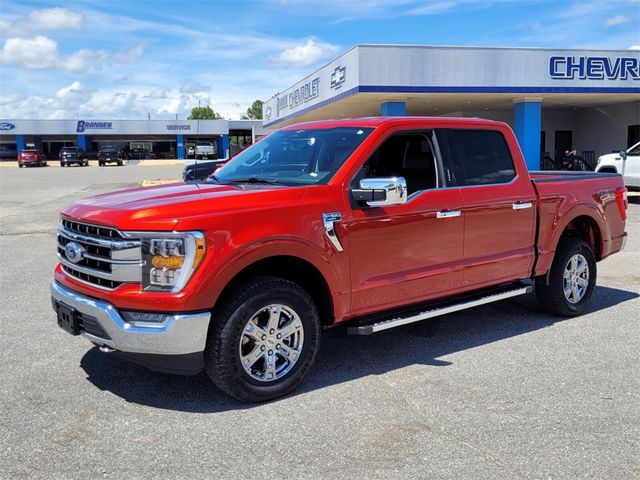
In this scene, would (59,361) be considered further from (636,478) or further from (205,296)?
(636,478)

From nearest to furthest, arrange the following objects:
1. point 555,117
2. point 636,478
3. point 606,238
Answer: point 636,478
point 606,238
point 555,117

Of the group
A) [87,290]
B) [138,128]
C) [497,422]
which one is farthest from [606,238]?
[138,128]

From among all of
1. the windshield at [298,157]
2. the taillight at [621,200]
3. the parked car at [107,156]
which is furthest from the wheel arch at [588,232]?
the parked car at [107,156]

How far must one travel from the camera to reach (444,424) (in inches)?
151

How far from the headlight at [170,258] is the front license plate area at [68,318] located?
71 cm

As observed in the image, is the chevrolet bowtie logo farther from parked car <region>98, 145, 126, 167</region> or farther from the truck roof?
parked car <region>98, 145, 126, 167</region>

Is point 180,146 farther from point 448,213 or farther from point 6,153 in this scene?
point 448,213

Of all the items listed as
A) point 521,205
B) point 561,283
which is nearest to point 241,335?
point 521,205

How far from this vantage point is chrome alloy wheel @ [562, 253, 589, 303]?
20.3 feet

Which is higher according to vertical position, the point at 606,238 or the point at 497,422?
the point at 606,238

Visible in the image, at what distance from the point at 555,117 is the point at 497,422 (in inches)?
1215

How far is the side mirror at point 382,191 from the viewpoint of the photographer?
424cm

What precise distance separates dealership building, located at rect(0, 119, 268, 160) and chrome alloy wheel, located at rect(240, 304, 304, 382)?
69.2 metres

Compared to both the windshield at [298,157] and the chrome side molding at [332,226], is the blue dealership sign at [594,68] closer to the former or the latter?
the windshield at [298,157]
